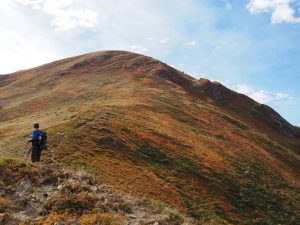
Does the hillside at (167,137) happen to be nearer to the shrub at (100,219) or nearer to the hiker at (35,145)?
the hiker at (35,145)

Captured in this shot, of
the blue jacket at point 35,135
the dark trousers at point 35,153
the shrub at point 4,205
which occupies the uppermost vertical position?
the blue jacket at point 35,135

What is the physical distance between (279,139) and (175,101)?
22552 mm

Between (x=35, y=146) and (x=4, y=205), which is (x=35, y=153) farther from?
(x=4, y=205)

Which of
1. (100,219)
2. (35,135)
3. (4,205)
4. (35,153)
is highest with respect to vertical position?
(35,135)

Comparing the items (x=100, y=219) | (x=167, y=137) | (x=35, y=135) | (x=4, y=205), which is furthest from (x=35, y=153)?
(x=167, y=137)

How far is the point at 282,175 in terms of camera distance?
50188 millimetres

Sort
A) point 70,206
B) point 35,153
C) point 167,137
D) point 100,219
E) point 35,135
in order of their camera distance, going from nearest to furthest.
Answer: point 100,219
point 70,206
point 35,153
point 35,135
point 167,137

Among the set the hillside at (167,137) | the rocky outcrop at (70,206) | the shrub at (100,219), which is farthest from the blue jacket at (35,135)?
the shrub at (100,219)

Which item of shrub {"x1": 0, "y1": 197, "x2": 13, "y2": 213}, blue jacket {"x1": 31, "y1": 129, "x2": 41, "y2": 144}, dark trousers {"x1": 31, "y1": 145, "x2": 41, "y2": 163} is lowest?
shrub {"x1": 0, "y1": 197, "x2": 13, "y2": 213}

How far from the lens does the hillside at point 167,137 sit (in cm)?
3369

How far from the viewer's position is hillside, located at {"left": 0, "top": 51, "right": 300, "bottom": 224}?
111 feet

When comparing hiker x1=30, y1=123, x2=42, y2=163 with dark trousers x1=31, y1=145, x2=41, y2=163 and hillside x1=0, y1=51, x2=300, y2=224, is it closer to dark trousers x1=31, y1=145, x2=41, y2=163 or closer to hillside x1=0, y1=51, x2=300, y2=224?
dark trousers x1=31, y1=145, x2=41, y2=163

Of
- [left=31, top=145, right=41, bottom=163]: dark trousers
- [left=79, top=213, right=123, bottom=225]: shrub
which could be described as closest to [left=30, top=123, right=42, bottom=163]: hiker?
[left=31, top=145, right=41, bottom=163]: dark trousers

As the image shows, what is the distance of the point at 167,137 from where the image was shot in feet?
150
